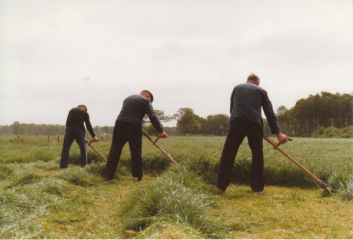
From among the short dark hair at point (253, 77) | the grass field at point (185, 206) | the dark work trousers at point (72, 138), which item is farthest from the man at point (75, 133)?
the short dark hair at point (253, 77)

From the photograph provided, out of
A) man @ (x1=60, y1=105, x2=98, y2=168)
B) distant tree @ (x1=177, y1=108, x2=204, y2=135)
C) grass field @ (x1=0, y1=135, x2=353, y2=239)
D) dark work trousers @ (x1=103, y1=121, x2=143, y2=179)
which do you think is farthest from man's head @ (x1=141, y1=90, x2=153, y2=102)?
distant tree @ (x1=177, y1=108, x2=204, y2=135)

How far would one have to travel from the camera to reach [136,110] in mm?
5500

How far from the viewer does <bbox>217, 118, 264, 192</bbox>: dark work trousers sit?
14.4 ft

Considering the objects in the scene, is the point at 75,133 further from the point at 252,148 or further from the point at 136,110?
the point at 252,148

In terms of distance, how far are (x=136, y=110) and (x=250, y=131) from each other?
237cm

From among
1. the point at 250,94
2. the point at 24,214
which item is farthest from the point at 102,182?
the point at 250,94

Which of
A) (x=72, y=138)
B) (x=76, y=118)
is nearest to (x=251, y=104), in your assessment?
(x=76, y=118)

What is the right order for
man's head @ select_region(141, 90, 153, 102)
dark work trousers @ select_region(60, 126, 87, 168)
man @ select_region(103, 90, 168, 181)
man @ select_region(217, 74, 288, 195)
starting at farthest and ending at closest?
1. dark work trousers @ select_region(60, 126, 87, 168)
2. man's head @ select_region(141, 90, 153, 102)
3. man @ select_region(103, 90, 168, 181)
4. man @ select_region(217, 74, 288, 195)

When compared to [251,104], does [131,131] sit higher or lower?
lower

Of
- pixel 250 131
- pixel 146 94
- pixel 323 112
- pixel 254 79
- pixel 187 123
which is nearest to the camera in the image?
pixel 250 131

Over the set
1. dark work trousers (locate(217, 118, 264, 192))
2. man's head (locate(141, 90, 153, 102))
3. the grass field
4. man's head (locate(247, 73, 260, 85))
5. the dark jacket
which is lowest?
the grass field

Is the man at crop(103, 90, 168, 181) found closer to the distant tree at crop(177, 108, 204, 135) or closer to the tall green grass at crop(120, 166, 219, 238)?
the tall green grass at crop(120, 166, 219, 238)

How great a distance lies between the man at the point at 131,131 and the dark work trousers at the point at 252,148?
146 centimetres

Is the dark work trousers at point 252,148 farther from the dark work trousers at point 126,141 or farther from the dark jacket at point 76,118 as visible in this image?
the dark jacket at point 76,118
